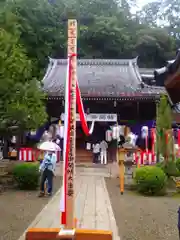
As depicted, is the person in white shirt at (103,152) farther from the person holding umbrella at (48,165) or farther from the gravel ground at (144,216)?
the person holding umbrella at (48,165)

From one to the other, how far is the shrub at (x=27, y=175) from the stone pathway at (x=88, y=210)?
0.90m

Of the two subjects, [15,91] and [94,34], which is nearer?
[15,91]

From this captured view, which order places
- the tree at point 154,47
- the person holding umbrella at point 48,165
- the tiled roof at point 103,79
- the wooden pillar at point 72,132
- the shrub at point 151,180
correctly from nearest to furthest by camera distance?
the wooden pillar at point 72,132 → the person holding umbrella at point 48,165 → the shrub at point 151,180 → the tiled roof at point 103,79 → the tree at point 154,47

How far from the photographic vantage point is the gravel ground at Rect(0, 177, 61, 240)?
5.56m

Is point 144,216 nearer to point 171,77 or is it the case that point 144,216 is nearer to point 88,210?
point 88,210

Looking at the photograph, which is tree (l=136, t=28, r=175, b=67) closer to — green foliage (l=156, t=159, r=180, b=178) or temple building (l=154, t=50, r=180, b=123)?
green foliage (l=156, t=159, r=180, b=178)

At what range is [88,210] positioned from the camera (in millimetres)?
7387

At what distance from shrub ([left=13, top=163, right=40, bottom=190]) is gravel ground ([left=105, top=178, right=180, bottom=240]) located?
2.46 metres

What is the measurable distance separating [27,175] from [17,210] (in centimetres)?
266

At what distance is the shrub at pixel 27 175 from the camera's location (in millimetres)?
9891

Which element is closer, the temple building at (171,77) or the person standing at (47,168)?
the temple building at (171,77)

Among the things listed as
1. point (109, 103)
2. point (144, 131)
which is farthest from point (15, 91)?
point (144, 131)

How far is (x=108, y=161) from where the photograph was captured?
62.1 ft

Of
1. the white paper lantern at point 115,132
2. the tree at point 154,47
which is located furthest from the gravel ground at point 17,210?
the tree at point 154,47
